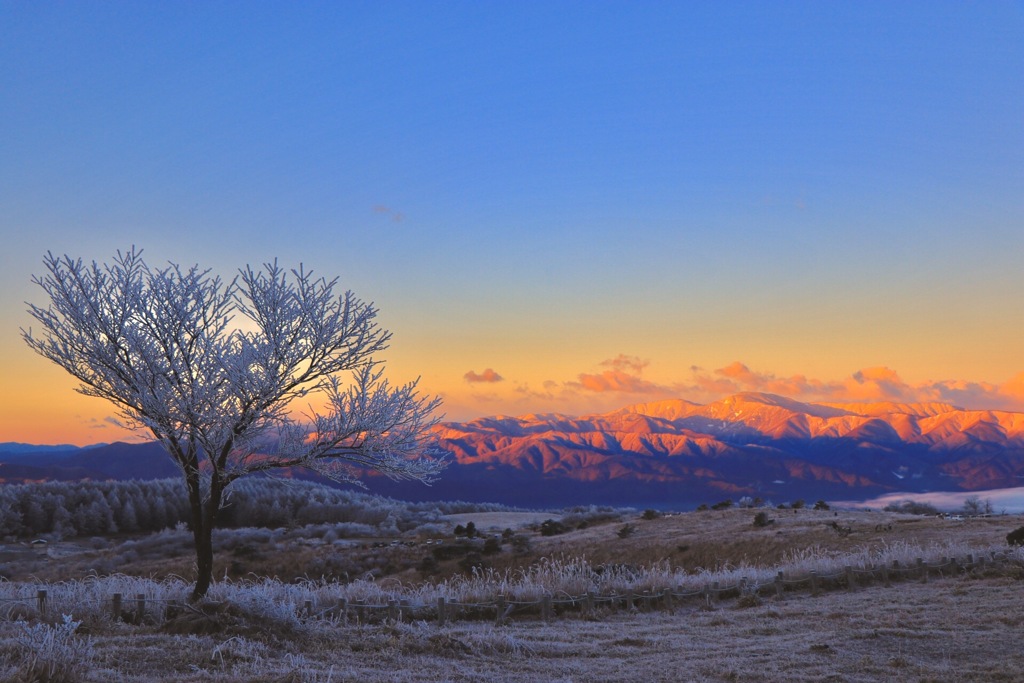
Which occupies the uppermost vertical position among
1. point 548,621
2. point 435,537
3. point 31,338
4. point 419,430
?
point 31,338

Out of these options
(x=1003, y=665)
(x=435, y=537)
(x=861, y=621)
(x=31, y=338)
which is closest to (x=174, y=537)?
(x=435, y=537)

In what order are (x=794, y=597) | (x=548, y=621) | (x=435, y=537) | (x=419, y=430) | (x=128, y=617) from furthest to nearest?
(x=435, y=537) → (x=794, y=597) → (x=419, y=430) → (x=548, y=621) → (x=128, y=617)

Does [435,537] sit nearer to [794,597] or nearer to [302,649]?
[794,597]

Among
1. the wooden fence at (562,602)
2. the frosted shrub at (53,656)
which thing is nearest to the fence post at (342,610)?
the wooden fence at (562,602)

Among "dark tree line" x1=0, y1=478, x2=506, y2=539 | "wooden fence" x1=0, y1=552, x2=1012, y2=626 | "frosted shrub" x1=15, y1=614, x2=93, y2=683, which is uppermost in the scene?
"frosted shrub" x1=15, y1=614, x2=93, y2=683

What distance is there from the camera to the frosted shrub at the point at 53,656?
6634 mm

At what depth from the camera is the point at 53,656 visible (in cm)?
690

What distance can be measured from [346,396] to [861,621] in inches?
343

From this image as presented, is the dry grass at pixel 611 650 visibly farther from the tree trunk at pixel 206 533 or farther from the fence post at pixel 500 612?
the tree trunk at pixel 206 533

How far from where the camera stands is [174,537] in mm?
44531

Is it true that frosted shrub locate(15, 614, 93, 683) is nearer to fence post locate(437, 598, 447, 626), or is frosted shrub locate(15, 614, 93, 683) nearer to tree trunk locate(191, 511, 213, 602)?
tree trunk locate(191, 511, 213, 602)

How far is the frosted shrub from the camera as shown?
21.8 feet

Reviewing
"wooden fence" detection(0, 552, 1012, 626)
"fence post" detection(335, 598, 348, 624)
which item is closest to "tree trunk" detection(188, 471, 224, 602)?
"wooden fence" detection(0, 552, 1012, 626)

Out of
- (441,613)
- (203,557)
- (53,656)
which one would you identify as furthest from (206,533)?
(53,656)
